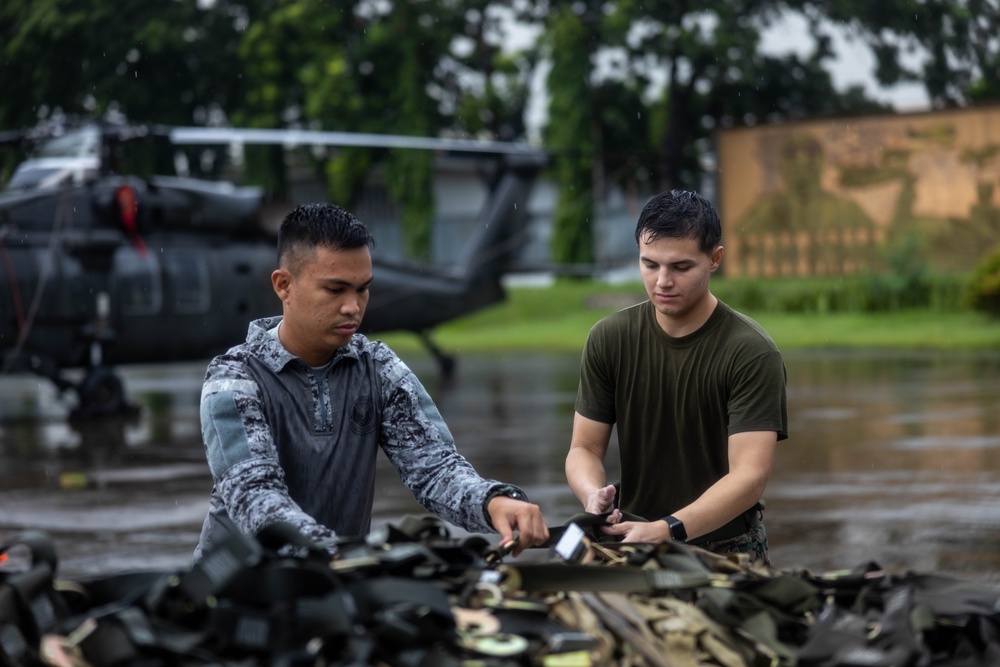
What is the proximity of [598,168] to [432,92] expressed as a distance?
5950 millimetres

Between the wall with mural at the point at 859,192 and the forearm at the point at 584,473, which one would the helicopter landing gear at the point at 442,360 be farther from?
the forearm at the point at 584,473

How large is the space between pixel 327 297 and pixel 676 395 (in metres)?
1.18

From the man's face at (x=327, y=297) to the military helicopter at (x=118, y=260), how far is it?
11.5 metres

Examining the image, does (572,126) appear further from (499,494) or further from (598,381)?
(499,494)

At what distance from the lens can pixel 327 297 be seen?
122 inches

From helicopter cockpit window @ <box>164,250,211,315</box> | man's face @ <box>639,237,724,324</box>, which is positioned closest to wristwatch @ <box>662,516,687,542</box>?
man's face @ <box>639,237,724,324</box>

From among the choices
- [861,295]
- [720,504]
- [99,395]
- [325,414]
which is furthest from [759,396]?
[861,295]

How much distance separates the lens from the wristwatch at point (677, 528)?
337 cm

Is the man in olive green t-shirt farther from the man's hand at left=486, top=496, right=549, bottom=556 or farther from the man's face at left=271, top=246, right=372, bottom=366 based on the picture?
the man's face at left=271, top=246, right=372, bottom=366

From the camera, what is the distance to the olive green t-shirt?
3.66 metres

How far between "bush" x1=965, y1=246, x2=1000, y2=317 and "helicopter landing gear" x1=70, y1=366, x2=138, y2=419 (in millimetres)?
15614

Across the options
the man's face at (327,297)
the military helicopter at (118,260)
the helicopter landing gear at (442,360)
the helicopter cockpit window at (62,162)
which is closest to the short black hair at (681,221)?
the man's face at (327,297)

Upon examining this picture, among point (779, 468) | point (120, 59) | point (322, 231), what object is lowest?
point (779, 468)

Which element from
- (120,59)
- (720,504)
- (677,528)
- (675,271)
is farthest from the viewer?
(120,59)
